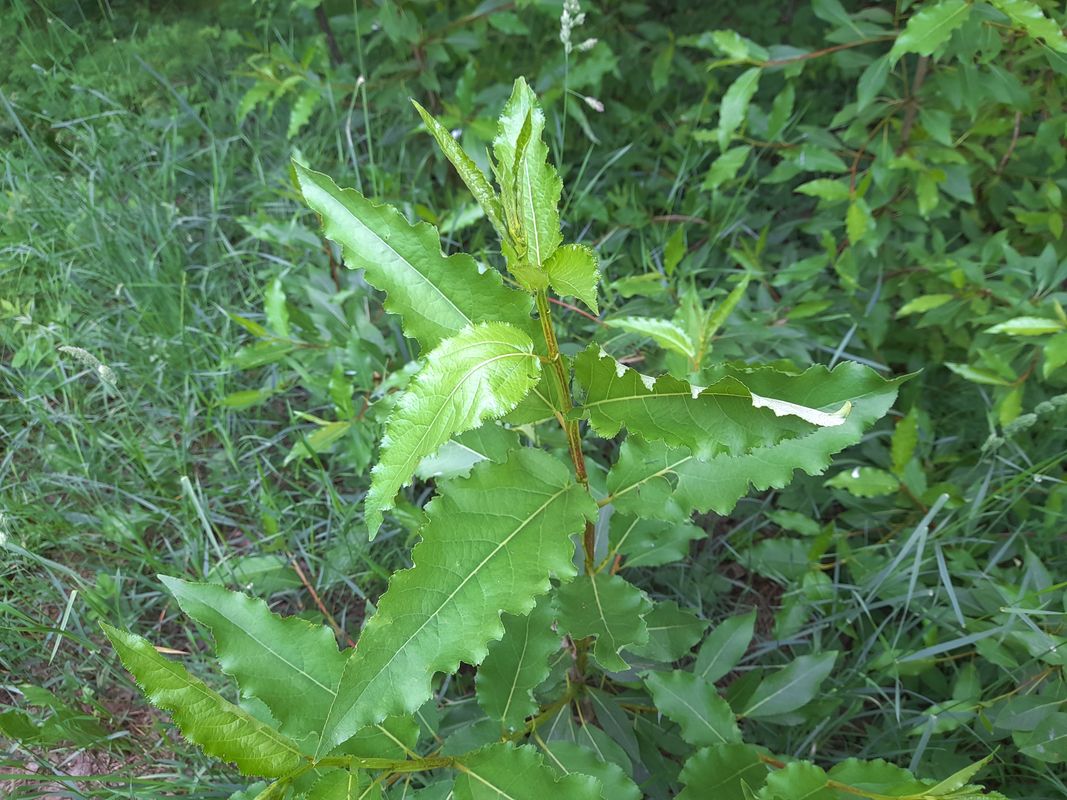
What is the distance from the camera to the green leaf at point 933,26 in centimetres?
165

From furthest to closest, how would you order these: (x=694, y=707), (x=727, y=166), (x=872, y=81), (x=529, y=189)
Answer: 1. (x=727, y=166)
2. (x=872, y=81)
3. (x=694, y=707)
4. (x=529, y=189)

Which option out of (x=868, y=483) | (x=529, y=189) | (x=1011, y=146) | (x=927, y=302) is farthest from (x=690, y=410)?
(x=1011, y=146)

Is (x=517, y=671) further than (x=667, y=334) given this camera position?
No

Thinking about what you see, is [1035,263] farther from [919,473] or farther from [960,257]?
[919,473]

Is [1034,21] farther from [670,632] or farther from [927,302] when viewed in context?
[670,632]

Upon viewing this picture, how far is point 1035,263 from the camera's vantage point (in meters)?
1.97

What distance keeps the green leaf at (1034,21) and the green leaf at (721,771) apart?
1.53 m

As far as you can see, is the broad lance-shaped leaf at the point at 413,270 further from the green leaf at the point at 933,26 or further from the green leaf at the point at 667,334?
the green leaf at the point at 933,26

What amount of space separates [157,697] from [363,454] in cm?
98

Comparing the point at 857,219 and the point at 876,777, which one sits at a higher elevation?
the point at 857,219

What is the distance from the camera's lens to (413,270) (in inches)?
35.9

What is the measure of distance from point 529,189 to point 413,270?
175 millimetres

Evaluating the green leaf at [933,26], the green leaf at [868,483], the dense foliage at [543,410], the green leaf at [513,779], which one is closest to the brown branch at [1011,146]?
the dense foliage at [543,410]

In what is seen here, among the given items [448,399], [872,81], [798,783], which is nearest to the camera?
[448,399]
